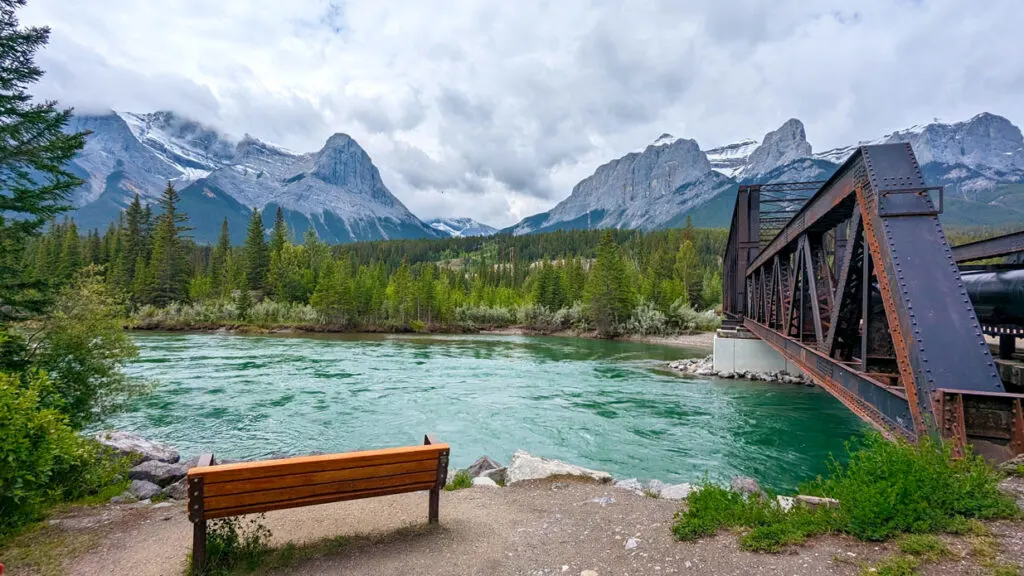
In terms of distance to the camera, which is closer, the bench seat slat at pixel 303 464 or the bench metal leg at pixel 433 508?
the bench seat slat at pixel 303 464

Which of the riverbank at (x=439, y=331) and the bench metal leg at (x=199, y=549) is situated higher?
the bench metal leg at (x=199, y=549)

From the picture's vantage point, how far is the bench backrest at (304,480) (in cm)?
493

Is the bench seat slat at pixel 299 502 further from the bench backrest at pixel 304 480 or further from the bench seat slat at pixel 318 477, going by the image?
the bench seat slat at pixel 318 477

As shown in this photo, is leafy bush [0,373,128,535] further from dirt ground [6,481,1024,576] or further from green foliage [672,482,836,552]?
green foliage [672,482,836,552]

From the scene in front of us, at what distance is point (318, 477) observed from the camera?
5.32 m

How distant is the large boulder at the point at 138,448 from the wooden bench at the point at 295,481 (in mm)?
7578

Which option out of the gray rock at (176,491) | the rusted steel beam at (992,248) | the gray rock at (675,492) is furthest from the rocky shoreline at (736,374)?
the gray rock at (176,491)

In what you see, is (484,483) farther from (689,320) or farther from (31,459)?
(689,320)

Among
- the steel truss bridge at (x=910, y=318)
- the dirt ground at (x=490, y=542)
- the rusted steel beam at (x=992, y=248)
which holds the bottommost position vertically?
the dirt ground at (x=490, y=542)

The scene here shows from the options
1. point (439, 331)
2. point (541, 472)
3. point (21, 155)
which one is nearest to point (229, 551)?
point (541, 472)

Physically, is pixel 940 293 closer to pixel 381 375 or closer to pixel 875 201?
pixel 875 201

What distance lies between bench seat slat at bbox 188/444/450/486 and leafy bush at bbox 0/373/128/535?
2979 mm

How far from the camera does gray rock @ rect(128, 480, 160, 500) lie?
28.8ft

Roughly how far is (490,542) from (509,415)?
1349 cm
